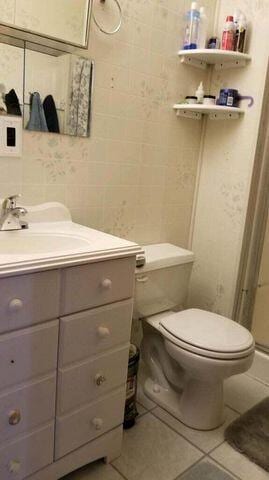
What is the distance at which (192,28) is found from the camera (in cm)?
179

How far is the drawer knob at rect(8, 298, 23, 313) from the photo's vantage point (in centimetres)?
99

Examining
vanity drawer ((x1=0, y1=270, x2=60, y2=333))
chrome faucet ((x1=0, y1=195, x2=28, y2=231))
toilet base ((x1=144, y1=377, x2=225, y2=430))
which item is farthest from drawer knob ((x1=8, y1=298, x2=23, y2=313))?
toilet base ((x1=144, y1=377, x2=225, y2=430))

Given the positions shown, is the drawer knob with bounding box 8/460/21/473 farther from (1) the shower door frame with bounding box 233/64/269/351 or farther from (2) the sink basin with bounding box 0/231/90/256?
(1) the shower door frame with bounding box 233/64/269/351

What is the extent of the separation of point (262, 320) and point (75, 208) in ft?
4.22

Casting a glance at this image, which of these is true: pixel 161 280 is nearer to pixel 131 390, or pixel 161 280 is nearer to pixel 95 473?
pixel 131 390

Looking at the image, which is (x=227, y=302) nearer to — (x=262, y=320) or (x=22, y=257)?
(x=262, y=320)

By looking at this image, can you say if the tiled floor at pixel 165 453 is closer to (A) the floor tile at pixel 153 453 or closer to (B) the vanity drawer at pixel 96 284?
(A) the floor tile at pixel 153 453

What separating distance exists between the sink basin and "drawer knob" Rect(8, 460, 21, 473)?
0.64 m

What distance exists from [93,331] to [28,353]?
220 millimetres

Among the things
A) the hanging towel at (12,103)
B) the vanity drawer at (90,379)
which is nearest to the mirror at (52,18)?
the hanging towel at (12,103)

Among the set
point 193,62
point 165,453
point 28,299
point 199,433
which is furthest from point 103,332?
point 193,62

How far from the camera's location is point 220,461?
1.46 m

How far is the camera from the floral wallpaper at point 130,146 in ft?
5.01

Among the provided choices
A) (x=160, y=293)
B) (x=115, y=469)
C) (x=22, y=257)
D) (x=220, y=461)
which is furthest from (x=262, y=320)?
(x=22, y=257)
